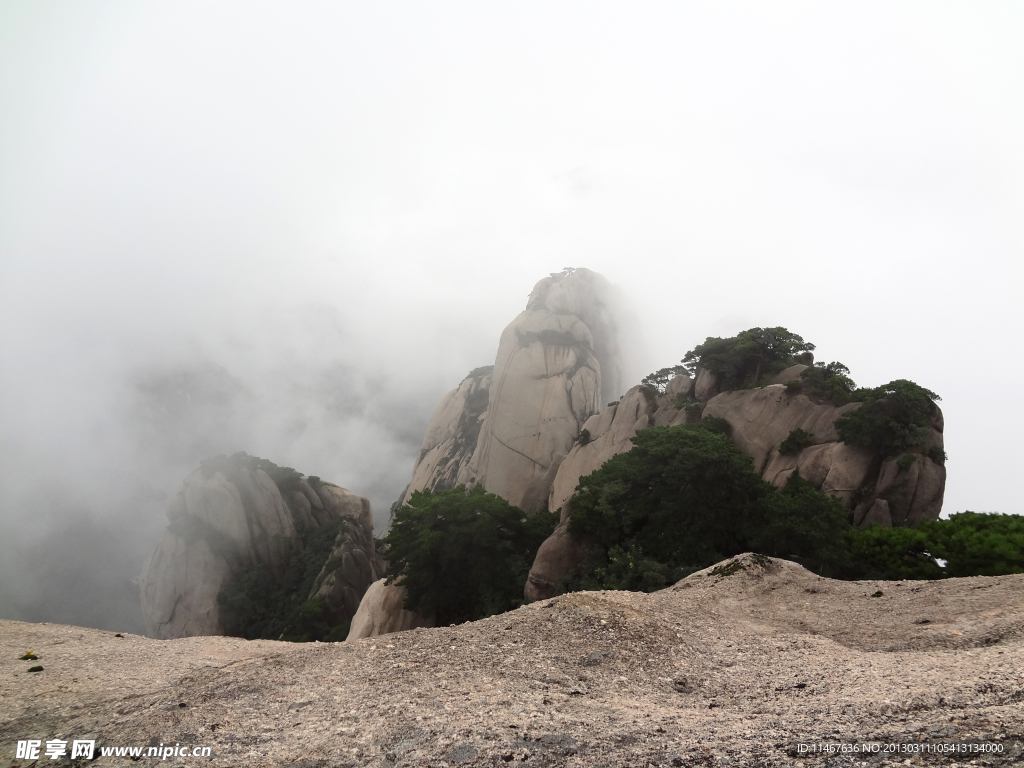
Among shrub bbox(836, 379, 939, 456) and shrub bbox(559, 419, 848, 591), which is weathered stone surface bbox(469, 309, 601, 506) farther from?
shrub bbox(836, 379, 939, 456)

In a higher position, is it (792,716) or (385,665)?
(792,716)

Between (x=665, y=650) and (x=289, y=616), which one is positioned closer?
(x=665, y=650)

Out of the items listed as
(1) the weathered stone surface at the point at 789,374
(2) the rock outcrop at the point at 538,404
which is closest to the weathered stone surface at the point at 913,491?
(1) the weathered stone surface at the point at 789,374

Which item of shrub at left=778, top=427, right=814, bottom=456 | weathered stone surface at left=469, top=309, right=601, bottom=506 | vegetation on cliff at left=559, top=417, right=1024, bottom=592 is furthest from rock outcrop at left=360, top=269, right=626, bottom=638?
vegetation on cliff at left=559, top=417, right=1024, bottom=592

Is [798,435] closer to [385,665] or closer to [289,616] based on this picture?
[385,665]

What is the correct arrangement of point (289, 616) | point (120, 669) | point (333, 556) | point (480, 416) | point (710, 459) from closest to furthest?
1. point (120, 669)
2. point (710, 459)
3. point (289, 616)
4. point (333, 556)
5. point (480, 416)

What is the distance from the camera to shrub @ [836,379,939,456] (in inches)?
953

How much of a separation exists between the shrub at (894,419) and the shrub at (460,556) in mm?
16319

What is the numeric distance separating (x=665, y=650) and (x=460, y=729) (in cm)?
449

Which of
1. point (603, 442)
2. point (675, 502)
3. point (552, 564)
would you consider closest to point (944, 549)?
point (675, 502)

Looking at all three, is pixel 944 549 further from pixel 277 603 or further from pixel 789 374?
pixel 277 603

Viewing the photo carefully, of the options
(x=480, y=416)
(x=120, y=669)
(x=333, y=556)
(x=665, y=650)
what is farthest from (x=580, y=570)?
(x=480, y=416)

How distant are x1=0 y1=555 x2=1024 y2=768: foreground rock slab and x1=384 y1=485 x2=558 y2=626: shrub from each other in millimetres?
13909

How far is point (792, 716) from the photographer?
5.89 m
